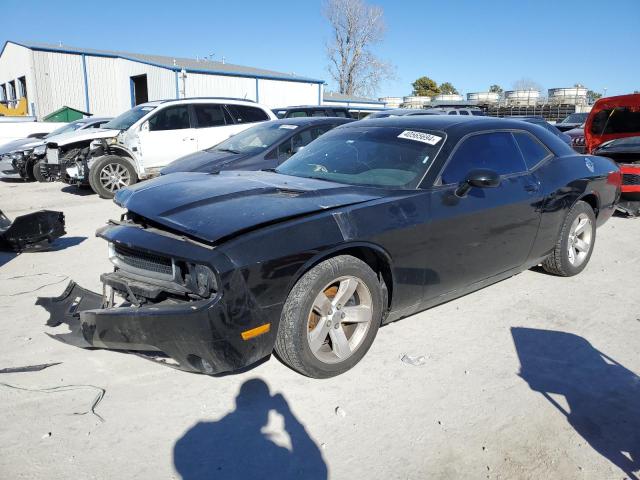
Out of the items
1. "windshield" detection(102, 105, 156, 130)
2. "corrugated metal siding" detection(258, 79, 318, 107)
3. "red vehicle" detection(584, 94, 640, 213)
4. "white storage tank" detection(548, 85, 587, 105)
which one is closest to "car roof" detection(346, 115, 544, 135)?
"red vehicle" detection(584, 94, 640, 213)

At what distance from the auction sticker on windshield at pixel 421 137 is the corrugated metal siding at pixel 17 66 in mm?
31761

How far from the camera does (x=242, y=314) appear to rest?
2.61m

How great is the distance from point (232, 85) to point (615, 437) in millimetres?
28693

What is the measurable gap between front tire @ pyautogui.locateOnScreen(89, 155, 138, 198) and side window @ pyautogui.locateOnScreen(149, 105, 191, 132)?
0.95 meters

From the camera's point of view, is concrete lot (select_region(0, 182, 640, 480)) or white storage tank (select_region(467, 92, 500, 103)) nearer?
concrete lot (select_region(0, 182, 640, 480))

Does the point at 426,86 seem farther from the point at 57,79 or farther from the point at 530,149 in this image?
the point at 530,149

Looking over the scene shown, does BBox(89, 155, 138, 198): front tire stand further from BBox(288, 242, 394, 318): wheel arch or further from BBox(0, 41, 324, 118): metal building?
BBox(0, 41, 324, 118): metal building

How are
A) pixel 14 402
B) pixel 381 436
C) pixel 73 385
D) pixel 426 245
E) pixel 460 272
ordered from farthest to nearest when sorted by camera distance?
pixel 460 272 < pixel 426 245 < pixel 73 385 < pixel 14 402 < pixel 381 436

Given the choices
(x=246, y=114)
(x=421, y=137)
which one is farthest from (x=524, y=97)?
(x=421, y=137)

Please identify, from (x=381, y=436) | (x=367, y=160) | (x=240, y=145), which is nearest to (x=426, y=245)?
(x=367, y=160)

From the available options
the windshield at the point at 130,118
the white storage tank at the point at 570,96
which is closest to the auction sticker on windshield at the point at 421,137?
the windshield at the point at 130,118

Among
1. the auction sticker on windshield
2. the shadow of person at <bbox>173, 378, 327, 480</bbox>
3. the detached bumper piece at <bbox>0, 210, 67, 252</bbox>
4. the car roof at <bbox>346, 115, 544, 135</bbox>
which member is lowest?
the shadow of person at <bbox>173, 378, 327, 480</bbox>

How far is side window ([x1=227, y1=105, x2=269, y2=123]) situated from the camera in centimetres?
1102

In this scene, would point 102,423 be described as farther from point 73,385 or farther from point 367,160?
point 367,160
